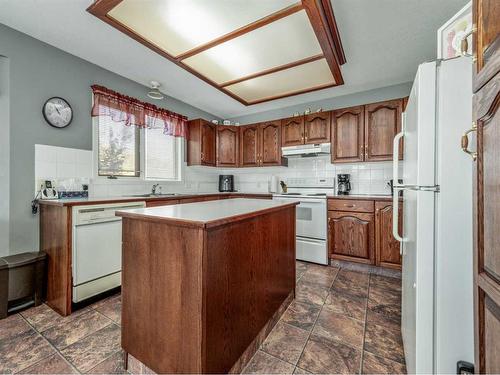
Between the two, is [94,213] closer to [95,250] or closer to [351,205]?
[95,250]

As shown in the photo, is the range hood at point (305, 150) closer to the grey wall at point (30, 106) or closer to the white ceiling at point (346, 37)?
the white ceiling at point (346, 37)

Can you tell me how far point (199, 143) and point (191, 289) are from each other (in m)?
3.07

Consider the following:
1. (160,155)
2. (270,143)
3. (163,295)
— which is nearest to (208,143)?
(160,155)

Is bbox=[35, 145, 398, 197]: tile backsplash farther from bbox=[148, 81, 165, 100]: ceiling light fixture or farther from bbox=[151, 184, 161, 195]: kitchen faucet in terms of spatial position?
bbox=[148, 81, 165, 100]: ceiling light fixture

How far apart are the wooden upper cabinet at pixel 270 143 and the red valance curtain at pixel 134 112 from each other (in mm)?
1349

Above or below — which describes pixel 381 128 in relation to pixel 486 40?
above

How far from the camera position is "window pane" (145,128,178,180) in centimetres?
331

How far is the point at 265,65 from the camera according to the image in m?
2.43

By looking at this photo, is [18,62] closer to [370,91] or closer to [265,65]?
[265,65]

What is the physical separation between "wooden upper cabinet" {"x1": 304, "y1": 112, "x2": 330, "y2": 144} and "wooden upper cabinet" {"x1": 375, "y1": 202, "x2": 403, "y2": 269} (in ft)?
4.05

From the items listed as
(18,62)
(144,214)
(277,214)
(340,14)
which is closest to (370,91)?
(340,14)

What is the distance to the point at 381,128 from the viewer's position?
9.70 feet

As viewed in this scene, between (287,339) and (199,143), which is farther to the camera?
(199,143)

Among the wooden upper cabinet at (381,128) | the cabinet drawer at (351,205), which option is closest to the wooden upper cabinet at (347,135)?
the wooden upper cabinet at (381,128)
